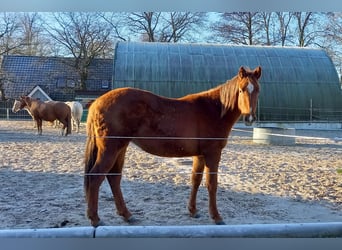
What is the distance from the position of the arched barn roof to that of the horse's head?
6.21 meters

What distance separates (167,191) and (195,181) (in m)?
0.78

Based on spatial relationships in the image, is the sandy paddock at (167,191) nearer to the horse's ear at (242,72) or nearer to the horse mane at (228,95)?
the horse mane at (228,95)

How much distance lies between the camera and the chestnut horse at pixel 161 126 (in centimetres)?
282

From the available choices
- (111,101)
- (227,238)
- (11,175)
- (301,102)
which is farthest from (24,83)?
(301,102)

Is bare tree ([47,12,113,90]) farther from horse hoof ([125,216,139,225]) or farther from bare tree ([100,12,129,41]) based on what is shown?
horse hoof ([125,216,139,225])

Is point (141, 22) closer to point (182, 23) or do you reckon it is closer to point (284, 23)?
point (182, 23)

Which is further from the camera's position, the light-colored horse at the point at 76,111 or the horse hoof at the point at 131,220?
the light-colored horse at the point at 76,111

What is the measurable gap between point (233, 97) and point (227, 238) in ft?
3.46

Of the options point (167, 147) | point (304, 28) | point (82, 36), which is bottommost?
point (167, 147)

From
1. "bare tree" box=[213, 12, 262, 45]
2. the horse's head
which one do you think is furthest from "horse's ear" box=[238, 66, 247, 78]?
"bare tree" box=[213, 12, 262, 45]

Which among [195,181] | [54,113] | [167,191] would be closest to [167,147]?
[195,181]

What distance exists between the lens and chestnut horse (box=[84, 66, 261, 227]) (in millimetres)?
2822

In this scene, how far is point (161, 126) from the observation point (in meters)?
2.93

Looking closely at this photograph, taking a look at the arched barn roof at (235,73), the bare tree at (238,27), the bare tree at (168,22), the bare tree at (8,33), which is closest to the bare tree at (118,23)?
the bare tree at (168,22)
